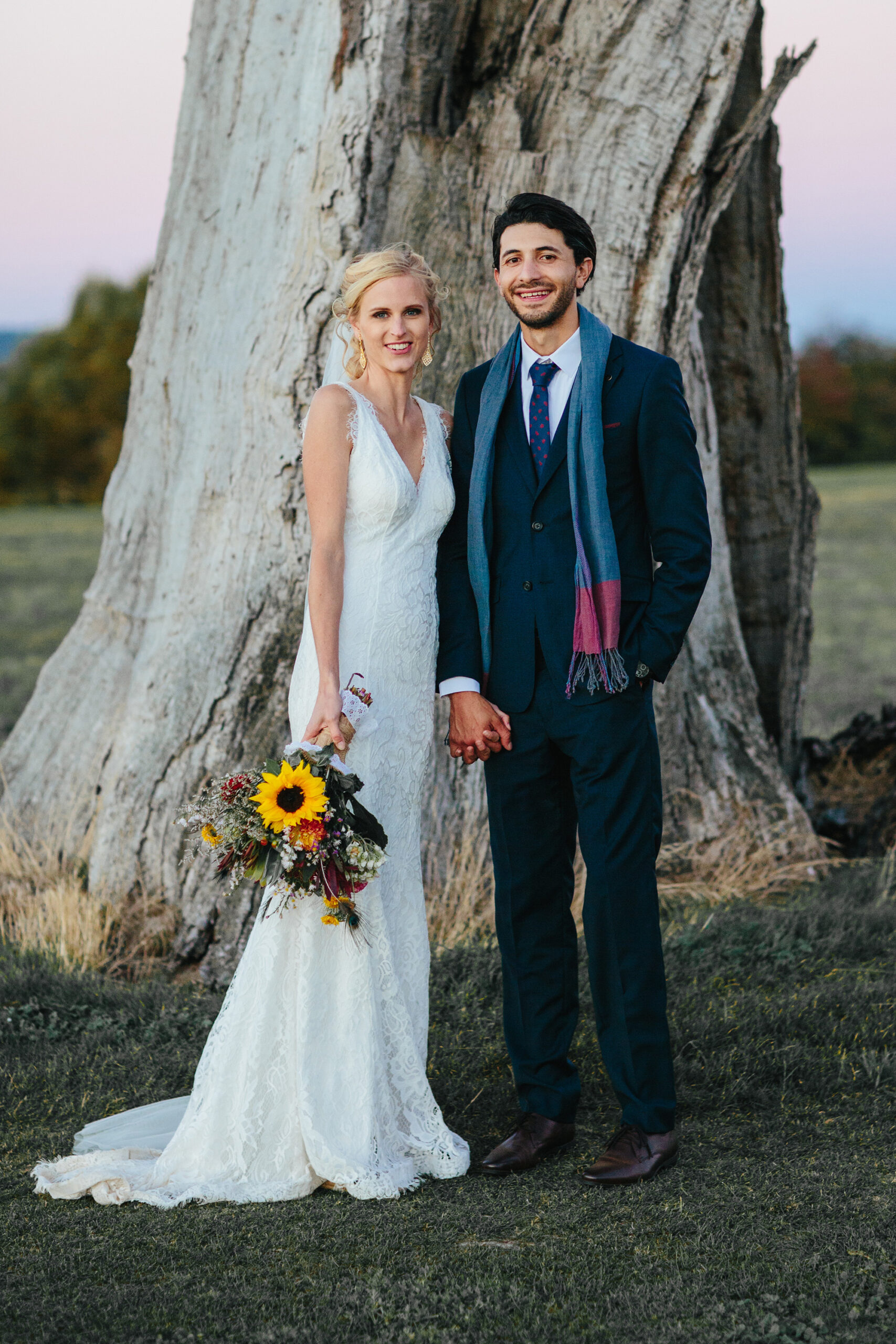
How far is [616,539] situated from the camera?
3.59 m

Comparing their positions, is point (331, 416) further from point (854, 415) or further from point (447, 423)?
point (854, 415)

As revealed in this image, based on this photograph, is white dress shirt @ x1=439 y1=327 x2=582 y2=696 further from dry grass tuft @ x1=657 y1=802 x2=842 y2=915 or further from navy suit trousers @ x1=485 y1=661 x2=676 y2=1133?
dry grass tuft @ x1=657 y1=802 x2=842 y2=915

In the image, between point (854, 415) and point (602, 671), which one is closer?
point (602, 671)

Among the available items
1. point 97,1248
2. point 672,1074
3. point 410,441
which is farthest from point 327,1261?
point 410,441

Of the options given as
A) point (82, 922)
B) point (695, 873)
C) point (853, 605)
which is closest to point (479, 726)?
point (82, 922)

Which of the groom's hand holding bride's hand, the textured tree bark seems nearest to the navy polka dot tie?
the groom's hand holding bride's hand

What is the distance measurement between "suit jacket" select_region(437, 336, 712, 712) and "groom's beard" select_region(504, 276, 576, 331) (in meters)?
0.16

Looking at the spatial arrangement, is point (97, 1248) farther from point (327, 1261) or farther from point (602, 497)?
point (602, 497)

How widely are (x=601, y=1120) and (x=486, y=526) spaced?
1833 millimetres

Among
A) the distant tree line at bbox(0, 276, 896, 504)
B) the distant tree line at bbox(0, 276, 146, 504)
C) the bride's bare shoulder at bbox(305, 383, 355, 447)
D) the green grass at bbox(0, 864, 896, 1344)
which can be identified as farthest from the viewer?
the distant tree line at bbox(0, 276, 146, 504)

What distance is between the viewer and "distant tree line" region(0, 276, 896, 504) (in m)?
42.6

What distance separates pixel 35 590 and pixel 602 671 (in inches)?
676

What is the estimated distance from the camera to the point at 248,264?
233 inches

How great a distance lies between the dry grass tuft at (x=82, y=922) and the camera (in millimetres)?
5328
